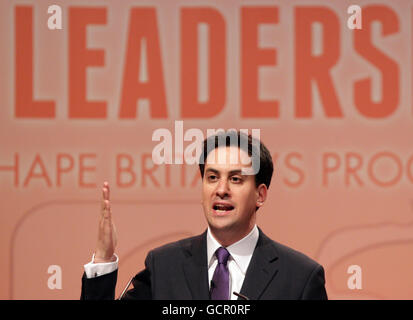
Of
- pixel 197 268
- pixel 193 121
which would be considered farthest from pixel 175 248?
pixel 193 121

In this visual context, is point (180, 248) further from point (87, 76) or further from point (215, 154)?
point (87, 76)

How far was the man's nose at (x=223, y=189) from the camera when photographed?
2.04 meters

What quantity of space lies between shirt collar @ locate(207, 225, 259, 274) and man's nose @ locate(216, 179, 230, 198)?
138 mm

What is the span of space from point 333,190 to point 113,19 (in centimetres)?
148

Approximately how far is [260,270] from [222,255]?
129 millimetres

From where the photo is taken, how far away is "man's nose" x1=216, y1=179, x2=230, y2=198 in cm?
204

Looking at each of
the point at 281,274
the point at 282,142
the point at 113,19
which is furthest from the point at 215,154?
the point at 113,19

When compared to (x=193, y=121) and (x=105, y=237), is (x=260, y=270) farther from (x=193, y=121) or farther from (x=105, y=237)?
(x=193, y=121)

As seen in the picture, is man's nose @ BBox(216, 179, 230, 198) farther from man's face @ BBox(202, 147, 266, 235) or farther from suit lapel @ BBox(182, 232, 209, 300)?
suit lapel @ BBox(182, 232, 209, 300)

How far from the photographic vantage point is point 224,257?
2.03m

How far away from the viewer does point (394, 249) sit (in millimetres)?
3473

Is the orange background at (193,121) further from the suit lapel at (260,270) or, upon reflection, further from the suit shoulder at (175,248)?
the suit lapel at (260,270)
